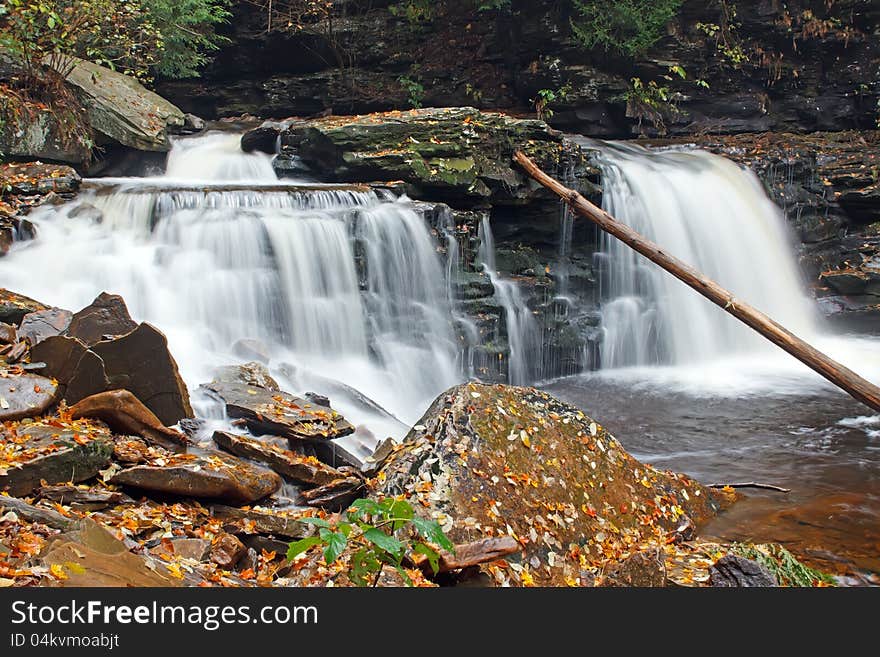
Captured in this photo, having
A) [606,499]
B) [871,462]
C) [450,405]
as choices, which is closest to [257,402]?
[450,405]

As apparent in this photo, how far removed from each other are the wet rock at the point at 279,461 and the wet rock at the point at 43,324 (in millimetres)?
1792

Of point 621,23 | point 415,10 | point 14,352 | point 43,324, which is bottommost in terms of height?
point 14,352

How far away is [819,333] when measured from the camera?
13711 mm

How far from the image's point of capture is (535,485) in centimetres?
468

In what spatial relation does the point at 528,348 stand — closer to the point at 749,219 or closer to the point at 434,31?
the point at 749,219

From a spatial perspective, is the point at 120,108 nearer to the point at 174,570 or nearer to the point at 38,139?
the point at 38,139

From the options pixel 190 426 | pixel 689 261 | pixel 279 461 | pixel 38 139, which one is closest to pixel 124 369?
pixel 190 426

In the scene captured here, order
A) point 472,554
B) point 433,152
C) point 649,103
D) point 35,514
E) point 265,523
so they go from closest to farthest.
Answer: point 35,514
point 472,554
point 265,523
point 433,152
point 649,103

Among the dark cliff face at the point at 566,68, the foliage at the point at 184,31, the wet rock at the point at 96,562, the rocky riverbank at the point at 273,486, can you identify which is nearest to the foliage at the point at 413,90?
the dark cliff face at the point at 566,68

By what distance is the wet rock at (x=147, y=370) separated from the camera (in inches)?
206

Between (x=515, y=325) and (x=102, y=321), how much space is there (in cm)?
638

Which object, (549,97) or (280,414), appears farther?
(549,97)

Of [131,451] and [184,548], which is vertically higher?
[131,451]

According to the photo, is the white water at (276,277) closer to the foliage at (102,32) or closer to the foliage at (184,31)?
the foliage at (102,32)
